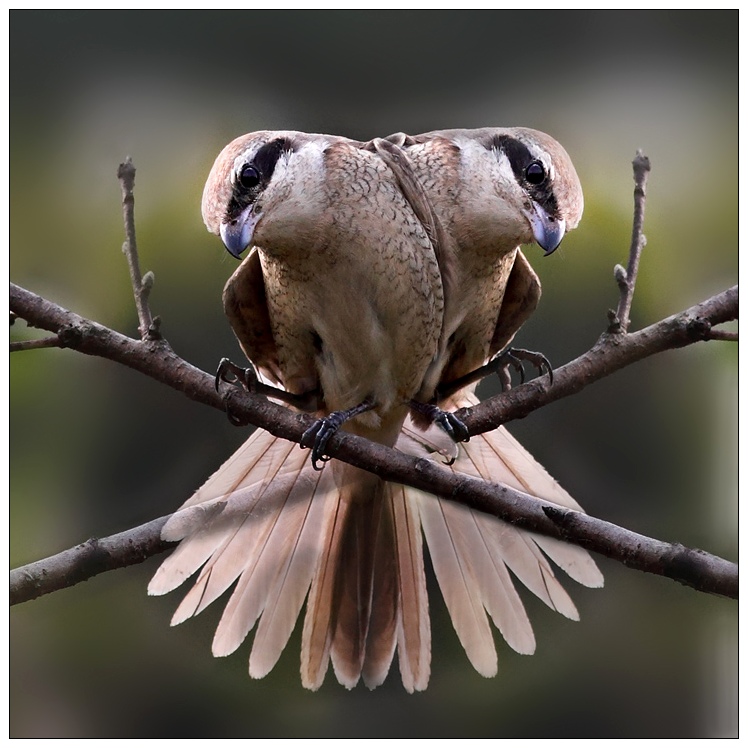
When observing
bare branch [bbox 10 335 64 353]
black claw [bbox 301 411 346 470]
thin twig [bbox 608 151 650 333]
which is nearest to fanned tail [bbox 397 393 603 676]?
black claw [bbox 301 411 346 470]

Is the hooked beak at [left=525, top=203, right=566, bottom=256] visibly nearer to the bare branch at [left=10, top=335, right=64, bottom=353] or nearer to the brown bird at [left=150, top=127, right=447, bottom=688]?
the brown bird at [left=150, top=127, right=447, bottom=688]

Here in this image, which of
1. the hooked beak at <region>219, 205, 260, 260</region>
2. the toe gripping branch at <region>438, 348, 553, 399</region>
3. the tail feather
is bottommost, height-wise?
the tail feather

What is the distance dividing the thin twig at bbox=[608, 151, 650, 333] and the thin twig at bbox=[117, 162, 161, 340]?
23.4 inches

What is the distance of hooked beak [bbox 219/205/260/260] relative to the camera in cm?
112

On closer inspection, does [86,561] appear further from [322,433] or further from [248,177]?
[248,177]

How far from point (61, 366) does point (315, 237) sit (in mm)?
372

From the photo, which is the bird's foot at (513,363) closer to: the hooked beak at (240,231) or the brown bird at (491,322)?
the brown bird at (491,322)

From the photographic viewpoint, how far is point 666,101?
1279 millimetres

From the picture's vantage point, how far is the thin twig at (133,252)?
1233 mm

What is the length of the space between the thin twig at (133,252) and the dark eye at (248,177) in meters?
0.19

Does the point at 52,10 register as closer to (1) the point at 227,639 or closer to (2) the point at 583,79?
(2) the point at 583,79

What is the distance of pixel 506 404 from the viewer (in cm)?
128

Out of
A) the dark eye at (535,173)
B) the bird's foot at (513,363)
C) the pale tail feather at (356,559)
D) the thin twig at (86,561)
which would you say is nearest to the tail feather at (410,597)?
the pale tail feather at (356,559)

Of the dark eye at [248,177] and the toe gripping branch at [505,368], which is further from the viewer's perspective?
the toe gripping branch at [505,368]
